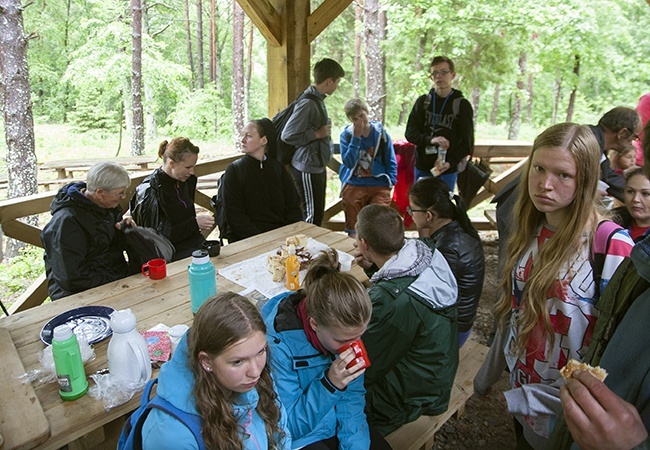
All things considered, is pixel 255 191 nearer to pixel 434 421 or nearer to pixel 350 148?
pixel 350 148

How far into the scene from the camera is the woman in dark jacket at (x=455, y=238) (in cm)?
232

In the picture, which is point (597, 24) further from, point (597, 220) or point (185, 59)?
point (185, 59)

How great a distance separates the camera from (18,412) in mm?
1351

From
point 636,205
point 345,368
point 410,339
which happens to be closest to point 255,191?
point 410,339

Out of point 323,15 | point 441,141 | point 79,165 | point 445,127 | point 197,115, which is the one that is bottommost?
point 79,165

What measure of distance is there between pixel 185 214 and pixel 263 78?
67.7 feet

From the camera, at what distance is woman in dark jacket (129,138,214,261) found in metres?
3.03

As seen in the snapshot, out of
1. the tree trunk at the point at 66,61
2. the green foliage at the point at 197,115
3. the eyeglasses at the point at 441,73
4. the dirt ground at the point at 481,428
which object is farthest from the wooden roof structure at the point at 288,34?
the tree trunk at the point at 66,61

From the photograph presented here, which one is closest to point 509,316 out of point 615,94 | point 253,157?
point 253,157

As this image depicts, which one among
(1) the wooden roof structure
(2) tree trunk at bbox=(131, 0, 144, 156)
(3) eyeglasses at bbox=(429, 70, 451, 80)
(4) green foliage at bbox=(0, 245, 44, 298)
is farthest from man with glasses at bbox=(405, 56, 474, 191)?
(2) tree trunk at bbox=(131, 0, 144, 156)

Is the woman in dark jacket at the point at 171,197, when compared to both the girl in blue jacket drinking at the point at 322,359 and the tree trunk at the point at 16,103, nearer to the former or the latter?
the girl in blue jacket drinking at the point at 322,359

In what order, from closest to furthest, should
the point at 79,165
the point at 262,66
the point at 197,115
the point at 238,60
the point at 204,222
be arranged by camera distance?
the point at 204,222
the point at 79,165
the point at 238,60
the point at 197,115
the point at 262,66

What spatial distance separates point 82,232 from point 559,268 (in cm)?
242

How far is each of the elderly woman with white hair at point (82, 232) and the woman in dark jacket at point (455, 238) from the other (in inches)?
70.3
